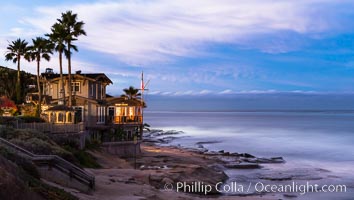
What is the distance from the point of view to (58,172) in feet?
65.5

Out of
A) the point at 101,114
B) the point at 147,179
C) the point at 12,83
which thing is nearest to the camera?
the point at 147,179

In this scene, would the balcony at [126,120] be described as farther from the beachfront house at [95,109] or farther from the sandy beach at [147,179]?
the sandy beach at [147,179]

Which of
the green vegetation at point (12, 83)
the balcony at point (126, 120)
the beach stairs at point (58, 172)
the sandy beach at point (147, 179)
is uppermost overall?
the green vegetation at point (12, 83)

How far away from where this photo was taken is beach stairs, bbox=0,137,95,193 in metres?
19.6

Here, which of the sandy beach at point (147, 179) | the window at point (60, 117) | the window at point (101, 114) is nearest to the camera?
the sandy beach at point (147, 179)


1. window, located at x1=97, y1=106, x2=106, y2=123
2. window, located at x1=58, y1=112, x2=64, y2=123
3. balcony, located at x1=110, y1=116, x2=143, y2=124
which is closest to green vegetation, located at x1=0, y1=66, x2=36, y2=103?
window, located at x1=97, y1=106, x2=106, y2=123

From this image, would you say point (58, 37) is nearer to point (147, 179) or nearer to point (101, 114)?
point (101, 114)

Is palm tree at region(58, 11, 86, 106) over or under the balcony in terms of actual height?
Answer: over

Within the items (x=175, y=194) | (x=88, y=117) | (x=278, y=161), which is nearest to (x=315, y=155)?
(x=278, y=161)

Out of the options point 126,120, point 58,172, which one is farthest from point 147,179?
point 126,120

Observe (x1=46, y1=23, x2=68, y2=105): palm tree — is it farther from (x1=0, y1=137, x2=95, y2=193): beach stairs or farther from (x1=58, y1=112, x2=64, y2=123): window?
(x1=0, y1=137, x2=95, y2=193): beach stairs

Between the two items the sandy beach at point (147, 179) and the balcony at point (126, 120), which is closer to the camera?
the sandy beach at point (147, 179)

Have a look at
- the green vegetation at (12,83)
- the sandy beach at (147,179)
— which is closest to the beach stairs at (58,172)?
the sandy beach at (147,179)

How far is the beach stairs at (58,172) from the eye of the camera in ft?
64.3
